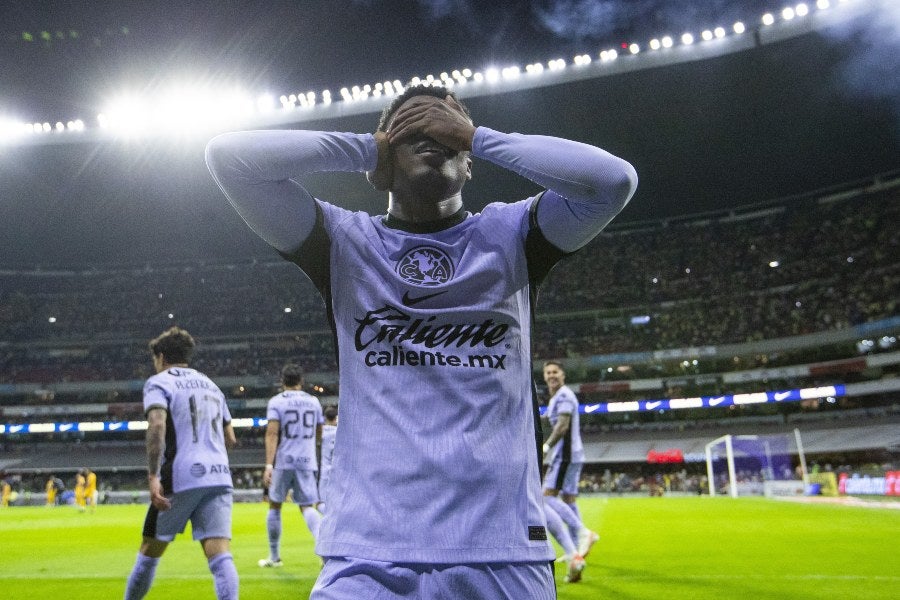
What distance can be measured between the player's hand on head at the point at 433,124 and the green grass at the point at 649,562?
18.6 feet

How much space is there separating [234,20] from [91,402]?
3241cm

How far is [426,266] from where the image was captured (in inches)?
79.0

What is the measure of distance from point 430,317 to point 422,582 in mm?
673

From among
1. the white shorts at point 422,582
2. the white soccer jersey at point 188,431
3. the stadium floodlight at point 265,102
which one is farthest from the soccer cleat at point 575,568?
the stadium floodlight at point 265,102

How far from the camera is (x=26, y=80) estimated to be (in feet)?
101

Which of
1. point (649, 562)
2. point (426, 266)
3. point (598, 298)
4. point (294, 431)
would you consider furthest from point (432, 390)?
point (598, 298)

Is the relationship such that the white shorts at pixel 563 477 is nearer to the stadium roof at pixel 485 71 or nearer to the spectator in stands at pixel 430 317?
the spectator in stands at pixel 430 317

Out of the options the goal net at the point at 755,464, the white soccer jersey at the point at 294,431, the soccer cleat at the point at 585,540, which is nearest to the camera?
the soccer cleat at the point at 585,540

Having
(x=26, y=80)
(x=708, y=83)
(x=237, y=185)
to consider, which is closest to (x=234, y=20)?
(x=26, y=80)

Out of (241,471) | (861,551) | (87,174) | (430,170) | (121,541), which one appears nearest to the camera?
(430,170)

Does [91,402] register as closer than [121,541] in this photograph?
No

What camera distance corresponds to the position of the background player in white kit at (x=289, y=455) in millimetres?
9078

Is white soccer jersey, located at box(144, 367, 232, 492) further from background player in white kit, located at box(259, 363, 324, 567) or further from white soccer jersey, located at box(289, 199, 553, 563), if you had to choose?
white soccer jersey, located at box(289, 199, 553, 563)

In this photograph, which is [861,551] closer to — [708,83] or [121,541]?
[121,541]
